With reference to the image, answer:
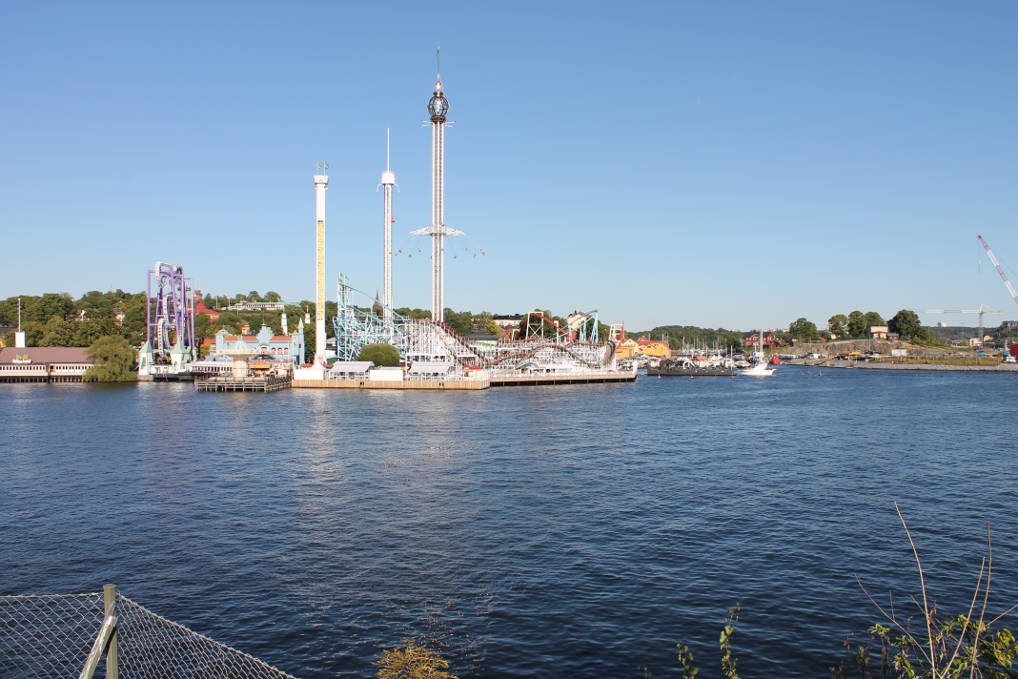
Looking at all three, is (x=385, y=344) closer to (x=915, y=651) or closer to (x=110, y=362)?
(x=110, y=362)

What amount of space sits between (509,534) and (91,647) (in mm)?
13446

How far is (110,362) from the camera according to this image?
119 meters

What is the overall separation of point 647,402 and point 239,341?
81.4m

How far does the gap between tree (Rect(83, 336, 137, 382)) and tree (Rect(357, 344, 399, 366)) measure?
38.3 meters

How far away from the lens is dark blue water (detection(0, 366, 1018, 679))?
18.2 m

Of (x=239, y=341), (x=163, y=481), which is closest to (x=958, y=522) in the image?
(x=163, y=481)

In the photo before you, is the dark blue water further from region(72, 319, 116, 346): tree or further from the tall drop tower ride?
region(72, 319, 116, 346): tree

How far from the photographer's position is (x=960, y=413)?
72.7 meters

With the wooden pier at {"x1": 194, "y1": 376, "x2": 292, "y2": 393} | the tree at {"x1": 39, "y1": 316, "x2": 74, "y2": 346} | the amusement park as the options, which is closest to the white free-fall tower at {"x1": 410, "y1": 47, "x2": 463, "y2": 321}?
the amusement park

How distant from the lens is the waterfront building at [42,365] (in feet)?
396

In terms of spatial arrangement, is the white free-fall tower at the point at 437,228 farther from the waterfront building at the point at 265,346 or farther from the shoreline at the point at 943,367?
the shoreline at the point at 943,367

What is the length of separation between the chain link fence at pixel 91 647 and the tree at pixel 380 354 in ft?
320

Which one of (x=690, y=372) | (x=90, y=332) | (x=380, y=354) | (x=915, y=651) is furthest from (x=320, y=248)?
(x=915, y=651)

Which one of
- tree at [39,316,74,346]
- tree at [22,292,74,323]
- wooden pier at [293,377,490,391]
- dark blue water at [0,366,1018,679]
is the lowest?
dark blue water at [0,366,1018,679]
